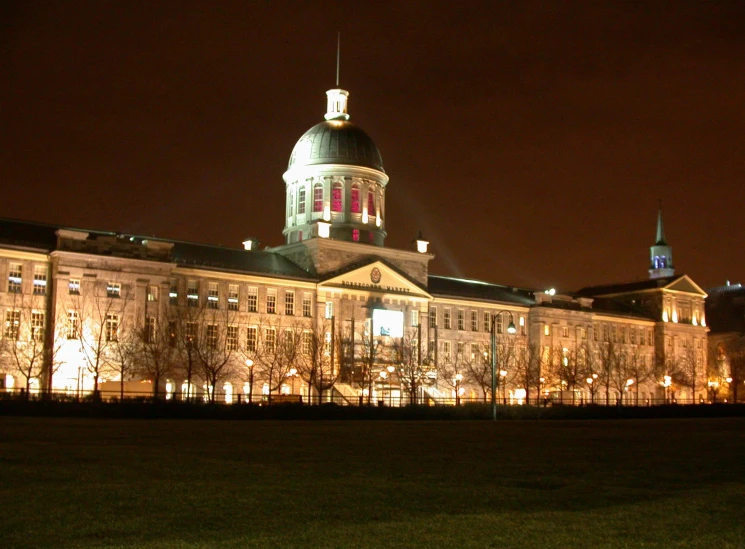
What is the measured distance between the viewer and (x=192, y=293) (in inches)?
3339

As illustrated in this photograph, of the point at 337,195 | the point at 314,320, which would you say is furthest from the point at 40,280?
the point at 337,195

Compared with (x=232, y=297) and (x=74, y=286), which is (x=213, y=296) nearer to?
(x=232, y=297)

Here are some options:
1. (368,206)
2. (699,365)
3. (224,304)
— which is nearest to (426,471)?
(224,304)

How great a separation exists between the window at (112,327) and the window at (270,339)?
1385cm

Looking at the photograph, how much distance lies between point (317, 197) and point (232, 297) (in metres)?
17.3

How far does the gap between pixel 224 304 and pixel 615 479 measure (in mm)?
68579

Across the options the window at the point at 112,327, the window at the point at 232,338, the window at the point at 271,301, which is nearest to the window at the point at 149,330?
the window at the point at 112,327

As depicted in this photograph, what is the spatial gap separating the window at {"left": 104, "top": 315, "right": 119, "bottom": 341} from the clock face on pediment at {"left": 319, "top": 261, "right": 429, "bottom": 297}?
69.9ft

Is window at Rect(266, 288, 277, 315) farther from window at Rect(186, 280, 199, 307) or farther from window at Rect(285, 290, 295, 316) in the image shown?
window at Rect(186, 280, 199, 307)

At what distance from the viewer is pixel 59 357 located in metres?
74.1

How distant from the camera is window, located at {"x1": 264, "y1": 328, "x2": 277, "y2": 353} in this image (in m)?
86.2

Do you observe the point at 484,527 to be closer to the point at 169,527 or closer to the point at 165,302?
the point at 169,527

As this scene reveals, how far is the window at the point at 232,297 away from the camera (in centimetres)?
8712

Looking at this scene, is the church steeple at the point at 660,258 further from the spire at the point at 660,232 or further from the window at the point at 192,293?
the window at the point at 192,293
